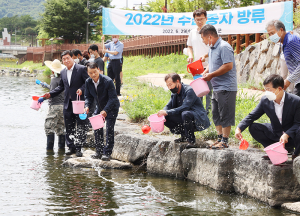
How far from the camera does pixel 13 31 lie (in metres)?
145

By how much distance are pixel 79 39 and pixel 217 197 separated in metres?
53.3

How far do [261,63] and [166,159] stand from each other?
748 cm

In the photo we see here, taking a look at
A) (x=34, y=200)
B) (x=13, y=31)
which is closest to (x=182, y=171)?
(x=34, y=200)

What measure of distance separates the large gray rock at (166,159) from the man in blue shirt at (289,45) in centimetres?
176

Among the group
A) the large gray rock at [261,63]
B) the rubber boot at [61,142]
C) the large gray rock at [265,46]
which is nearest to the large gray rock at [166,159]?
the rubber boot at [61,142]

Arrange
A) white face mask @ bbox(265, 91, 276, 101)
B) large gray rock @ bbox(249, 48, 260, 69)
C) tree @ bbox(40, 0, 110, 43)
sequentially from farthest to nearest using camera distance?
tree @ bbox(40, 0, 110, 43) → large gray rock @ bbox(249, 48, 260, 69) → white face mask @ bbox(265, 91, 276, 101)

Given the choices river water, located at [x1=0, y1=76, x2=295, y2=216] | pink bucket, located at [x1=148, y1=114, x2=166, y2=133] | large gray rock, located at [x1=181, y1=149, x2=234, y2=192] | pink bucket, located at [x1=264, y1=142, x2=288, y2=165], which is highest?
pink bucket, located at [x1=148, y1=114, x2=166, y2=133]

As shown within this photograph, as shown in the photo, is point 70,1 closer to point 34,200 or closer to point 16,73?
point 16,73

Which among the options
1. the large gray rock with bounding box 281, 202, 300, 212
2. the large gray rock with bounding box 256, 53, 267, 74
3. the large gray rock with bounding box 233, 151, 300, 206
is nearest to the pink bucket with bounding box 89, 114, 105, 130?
the large gray rock with bounding box 233, 151, 300, 206

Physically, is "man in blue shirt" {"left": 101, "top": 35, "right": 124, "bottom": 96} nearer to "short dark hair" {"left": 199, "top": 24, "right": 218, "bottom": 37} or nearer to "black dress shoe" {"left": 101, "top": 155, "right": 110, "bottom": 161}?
"black dress shoe" {"left": 101, "top": 155, "right": 110, "bottom": 161}

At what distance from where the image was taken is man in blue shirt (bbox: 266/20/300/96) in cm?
485

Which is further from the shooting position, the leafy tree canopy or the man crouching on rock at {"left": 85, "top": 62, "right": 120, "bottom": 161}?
the leafy tree canopy

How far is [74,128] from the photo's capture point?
6.70 metres

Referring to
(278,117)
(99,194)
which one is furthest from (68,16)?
(278,117)
